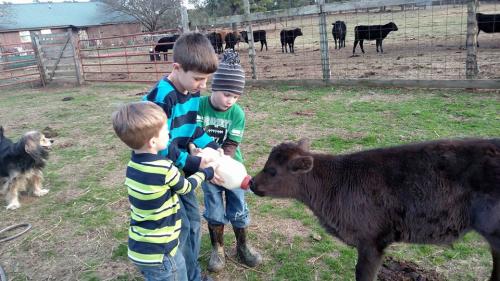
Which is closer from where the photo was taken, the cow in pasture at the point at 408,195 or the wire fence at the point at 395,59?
the cow in pasture at the point at 408,195

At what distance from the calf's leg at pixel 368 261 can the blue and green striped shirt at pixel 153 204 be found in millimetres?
1483

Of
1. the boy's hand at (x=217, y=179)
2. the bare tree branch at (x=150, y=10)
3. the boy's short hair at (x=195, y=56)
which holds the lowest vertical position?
the boy's hand at (x=217, y=179)

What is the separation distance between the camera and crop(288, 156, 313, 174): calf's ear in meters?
3.45

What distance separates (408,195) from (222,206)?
1.62 meters

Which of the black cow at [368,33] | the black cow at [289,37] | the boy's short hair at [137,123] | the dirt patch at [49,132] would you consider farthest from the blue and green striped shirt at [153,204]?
the black cow at [289,37]

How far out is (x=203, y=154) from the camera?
3080mm

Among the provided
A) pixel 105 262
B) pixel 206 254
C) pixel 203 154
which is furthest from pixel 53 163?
pixel 203 154

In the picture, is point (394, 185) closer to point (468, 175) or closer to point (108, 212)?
point (468, 175)

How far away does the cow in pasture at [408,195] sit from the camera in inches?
116

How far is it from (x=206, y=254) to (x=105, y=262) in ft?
3.47

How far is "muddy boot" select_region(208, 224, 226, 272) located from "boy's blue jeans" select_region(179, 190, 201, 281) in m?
0.35

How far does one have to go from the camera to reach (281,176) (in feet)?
12.0

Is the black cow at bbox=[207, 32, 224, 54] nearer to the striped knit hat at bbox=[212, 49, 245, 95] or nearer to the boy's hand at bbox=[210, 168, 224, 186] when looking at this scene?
the striped knit hat at bbox=[212, 49, 245, 95]

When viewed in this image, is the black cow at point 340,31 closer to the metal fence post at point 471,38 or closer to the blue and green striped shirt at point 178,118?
the metal fence post at point 471,38
